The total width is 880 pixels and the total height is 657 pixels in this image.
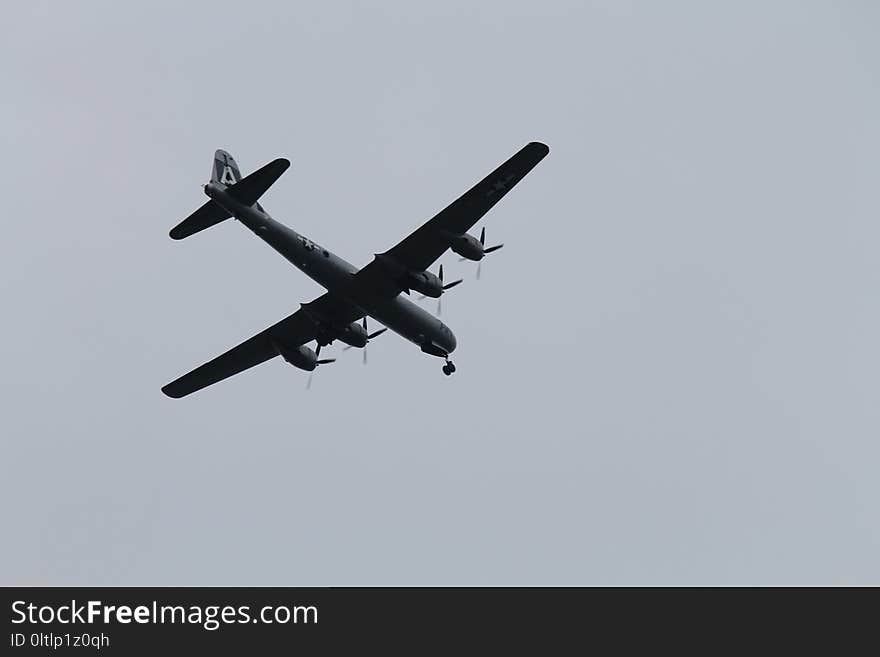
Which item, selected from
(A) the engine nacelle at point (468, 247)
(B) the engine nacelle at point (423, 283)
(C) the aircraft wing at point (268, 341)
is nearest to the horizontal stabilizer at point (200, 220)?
(C) the aircraft wing at point (268, 341)

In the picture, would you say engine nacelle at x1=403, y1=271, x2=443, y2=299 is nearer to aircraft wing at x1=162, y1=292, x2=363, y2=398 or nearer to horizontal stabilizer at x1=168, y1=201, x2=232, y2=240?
aircraft wing at x1=162, y1=292, x2=363, y2=398

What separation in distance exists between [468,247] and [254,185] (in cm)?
696

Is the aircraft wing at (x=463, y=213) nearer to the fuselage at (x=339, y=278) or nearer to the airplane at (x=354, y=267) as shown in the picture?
the airplane at (x=354, y=267)

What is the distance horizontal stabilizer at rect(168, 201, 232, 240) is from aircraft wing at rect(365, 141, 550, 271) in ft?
18.3

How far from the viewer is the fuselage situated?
3888 cm

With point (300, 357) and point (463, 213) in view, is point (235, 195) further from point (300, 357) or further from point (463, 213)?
point (300, 357)

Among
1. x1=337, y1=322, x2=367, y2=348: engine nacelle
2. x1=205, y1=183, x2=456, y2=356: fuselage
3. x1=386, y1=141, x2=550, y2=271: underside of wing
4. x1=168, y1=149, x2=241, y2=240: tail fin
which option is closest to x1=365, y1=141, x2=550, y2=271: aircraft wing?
x1=386, y1=141, x2=550, y2=271: underside of wing

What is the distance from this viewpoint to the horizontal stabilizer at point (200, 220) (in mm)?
38938

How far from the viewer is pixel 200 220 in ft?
128
